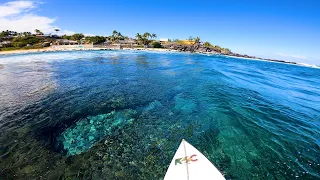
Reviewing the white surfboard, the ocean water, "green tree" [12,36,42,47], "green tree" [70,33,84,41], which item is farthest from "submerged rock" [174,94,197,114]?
"green tree" [70,33,84,41]

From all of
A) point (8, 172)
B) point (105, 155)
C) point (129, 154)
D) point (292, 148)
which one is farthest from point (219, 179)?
point (8, 172)

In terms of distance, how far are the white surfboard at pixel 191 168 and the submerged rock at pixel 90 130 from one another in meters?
6.37

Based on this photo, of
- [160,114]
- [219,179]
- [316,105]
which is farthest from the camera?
[316,105]

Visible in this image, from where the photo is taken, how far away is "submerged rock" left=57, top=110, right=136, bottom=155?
Answer: 35.3ft

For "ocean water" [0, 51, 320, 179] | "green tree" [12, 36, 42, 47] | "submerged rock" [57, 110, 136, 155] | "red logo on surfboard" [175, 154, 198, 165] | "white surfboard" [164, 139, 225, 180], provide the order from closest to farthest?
1. "white surfboard" [164, 139, 225, 180]
2. "red logo on surfboard" [175, 154, 198, 165]
3. "ocean water" [0, 51, 320, 179]
4. "submerged rock" [57, 110, 136, 155]
5. "green tree" [12, 36, 42, 47]

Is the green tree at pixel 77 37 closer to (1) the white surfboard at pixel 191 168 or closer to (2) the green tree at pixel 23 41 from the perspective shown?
(2) the green tree at pixel 23 41

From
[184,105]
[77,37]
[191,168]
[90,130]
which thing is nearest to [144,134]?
[90,130]

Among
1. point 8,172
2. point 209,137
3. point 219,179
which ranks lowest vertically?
point 8,172

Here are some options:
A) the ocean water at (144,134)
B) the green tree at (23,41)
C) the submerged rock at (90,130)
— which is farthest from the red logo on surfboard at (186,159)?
the green tree at (23,41)

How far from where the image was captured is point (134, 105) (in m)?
16.8

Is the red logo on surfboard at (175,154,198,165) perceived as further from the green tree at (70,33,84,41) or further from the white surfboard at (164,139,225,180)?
the green tree at (70,33,84,41)

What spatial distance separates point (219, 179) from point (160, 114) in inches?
358

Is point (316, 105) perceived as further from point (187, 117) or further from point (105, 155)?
point (105, 155)

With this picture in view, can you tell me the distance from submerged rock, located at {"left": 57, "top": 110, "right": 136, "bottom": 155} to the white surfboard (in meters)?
6.37
